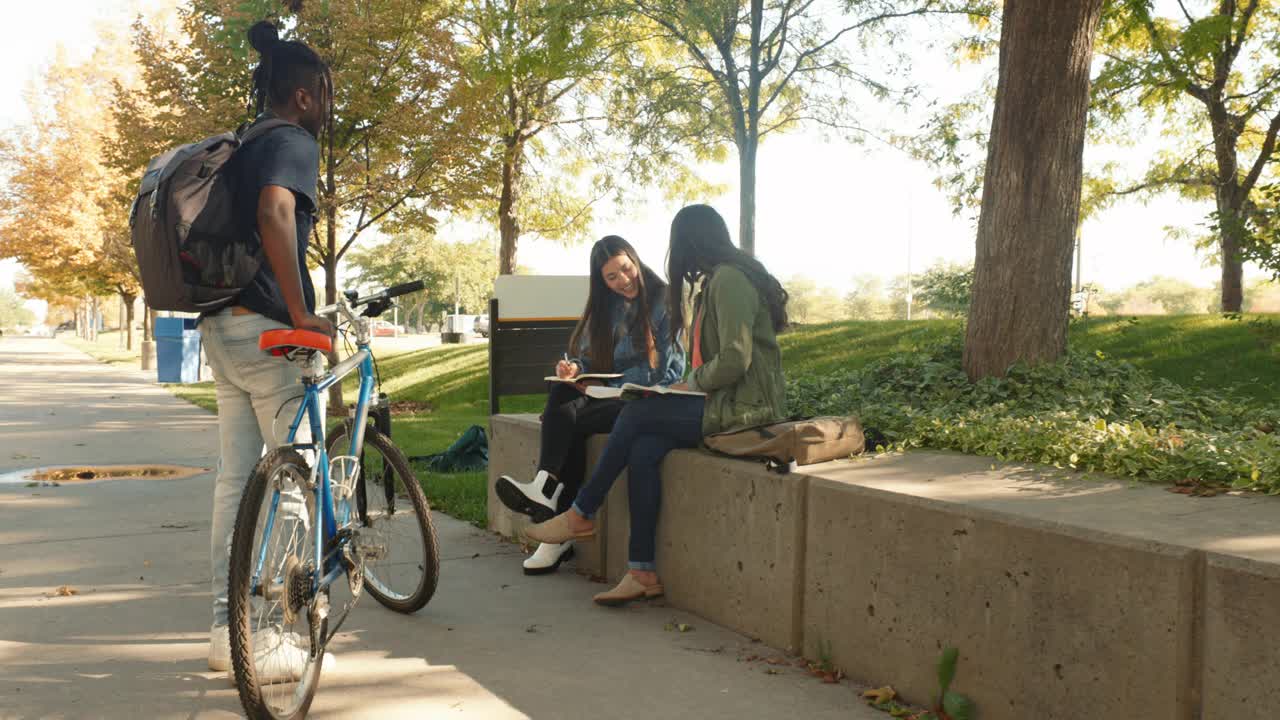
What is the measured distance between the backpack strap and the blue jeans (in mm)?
1930

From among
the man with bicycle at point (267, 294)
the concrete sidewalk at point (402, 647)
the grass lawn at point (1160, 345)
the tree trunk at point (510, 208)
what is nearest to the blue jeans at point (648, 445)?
the concrete sidewalk at point (402, 647)

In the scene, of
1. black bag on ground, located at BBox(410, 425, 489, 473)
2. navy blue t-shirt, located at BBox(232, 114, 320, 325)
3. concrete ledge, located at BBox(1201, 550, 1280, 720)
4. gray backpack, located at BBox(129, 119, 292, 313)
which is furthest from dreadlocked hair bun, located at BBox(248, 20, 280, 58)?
black bag on ground, located at BBox(410, 425, 489, 473)

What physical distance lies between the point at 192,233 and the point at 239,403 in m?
0.67

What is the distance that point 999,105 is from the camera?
6652 millimetres

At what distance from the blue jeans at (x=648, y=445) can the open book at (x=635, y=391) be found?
37mm

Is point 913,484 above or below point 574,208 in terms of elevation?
below

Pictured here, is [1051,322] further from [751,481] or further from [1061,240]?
[751,481]

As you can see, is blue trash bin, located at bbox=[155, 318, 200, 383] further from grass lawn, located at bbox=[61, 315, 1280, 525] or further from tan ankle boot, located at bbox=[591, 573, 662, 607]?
tan ankle boot, located at bbox=[591, 573, 662, 607]

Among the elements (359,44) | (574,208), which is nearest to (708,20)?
(359,44)

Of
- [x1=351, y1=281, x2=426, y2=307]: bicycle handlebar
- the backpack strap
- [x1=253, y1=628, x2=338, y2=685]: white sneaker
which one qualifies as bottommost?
[x1=253, y1=628, x2=338, y2=685]: white sneaker

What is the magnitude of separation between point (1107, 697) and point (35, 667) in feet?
11.8

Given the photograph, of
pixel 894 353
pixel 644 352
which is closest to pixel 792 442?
pixel 644 352

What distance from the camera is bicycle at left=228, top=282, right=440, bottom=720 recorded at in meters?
3.14

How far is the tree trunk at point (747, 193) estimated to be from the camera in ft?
55.7
